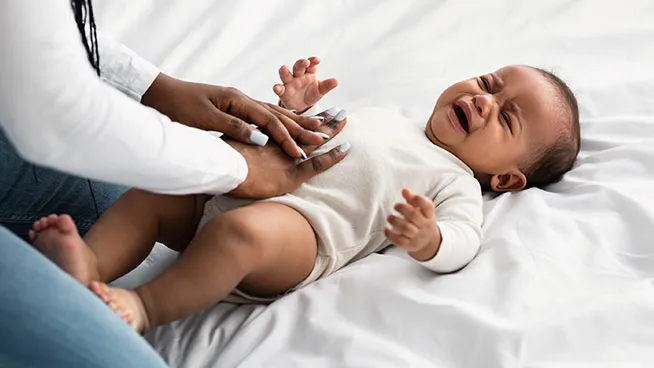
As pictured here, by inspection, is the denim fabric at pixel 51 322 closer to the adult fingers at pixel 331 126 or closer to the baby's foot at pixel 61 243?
the baby's foot at pixel 61 243

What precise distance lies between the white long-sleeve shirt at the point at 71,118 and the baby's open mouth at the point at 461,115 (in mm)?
548

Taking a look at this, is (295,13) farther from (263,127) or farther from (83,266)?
(83,266)

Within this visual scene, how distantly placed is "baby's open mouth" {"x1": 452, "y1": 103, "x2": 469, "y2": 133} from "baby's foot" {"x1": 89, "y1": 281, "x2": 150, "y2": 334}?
0.62 m

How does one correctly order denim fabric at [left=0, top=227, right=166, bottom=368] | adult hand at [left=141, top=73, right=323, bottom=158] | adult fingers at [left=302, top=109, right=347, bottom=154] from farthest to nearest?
adult fingers at [left=302, top=109, right=347, bottom=154] < adult hand at [left=141, top=73, right=323, bottom=158] < denim fabric at [left=0, top=227, right=166, bottom=368]

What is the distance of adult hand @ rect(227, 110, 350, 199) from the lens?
1.08m

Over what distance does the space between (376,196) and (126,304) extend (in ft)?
1.34

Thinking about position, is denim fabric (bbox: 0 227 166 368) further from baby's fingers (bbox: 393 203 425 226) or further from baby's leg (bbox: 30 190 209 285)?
baby's fingers (bbox: 393 203 425 226)

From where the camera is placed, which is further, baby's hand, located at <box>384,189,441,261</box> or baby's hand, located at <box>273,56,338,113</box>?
baby's hand, located at <box>273,56,338,113</box>

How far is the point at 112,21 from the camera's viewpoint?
1.71 metres

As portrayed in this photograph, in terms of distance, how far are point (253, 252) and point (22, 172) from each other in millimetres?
397

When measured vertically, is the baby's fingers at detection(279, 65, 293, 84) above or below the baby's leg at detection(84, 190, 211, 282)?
above

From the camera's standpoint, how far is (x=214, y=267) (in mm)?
986

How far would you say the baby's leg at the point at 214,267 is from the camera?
970mm

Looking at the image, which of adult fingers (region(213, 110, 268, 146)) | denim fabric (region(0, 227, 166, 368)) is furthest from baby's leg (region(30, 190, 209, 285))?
denim fabric (region(0, 227, 166, 368))
